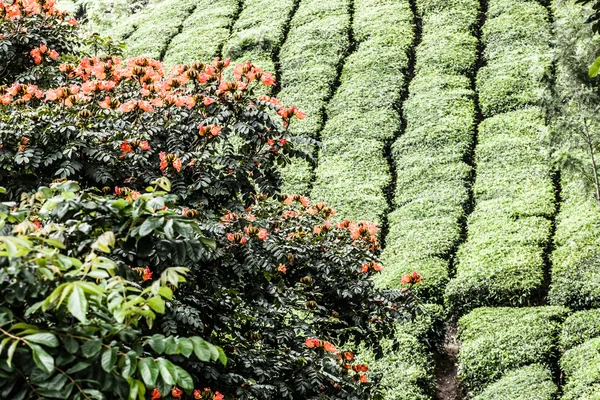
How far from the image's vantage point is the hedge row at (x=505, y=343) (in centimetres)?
1454

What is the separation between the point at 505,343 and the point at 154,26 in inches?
1204

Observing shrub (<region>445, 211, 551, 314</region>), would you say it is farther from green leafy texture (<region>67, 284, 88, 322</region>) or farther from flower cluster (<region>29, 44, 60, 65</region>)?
green leafy texture (<region>67, 284, 88, 322</region>)

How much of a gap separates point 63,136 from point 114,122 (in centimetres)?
66

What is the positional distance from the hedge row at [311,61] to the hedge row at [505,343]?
1009 centimetres

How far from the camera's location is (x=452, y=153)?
78.9ft

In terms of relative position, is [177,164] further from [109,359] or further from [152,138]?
[109,359]

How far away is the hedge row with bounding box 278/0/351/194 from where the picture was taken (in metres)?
27.2

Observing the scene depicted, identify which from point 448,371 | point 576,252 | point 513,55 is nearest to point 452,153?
point 513,55

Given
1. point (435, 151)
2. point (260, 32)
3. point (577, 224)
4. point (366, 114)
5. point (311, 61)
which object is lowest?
point (435, 151)

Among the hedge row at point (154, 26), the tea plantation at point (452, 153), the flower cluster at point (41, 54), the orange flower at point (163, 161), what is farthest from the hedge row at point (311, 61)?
the orange flower at point (163, 161)

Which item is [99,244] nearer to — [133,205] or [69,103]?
[133,205]

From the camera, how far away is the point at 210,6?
39.6 metres

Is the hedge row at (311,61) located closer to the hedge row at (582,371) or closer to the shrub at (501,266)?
the shrub at (501,266)

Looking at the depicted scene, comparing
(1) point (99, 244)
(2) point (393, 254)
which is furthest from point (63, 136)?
(2) point (393, 254)
